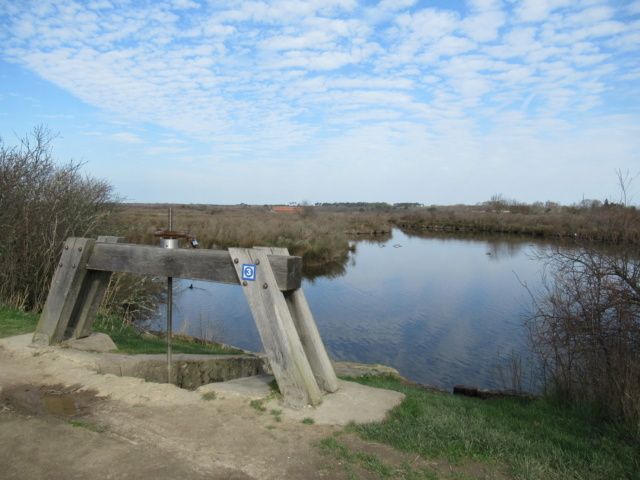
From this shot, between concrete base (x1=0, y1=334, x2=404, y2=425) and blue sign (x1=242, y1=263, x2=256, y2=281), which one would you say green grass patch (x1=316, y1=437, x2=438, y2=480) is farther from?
blue sign (x1=242, y1=263, x2=256, y2=281)

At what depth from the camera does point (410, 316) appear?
17.7 meters

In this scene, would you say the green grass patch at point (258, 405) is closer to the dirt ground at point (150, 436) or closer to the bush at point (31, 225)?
the dirt ground at point (150, 436)

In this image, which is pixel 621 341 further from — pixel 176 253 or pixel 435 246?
pixel 435 246

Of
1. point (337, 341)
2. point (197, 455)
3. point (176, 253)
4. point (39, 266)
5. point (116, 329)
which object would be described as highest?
point (176, 253)

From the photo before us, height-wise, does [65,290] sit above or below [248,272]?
below

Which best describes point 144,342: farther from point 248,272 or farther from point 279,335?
point 279,335

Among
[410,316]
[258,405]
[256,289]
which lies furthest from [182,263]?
[410,316]

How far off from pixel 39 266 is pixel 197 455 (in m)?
8.24

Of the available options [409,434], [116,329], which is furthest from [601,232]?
[116,329]

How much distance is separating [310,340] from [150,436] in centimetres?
177

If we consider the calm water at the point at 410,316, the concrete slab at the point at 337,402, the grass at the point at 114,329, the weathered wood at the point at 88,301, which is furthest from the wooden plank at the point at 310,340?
the calm water at the point at 410,316

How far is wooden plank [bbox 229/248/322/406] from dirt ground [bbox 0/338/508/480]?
0.99 ft

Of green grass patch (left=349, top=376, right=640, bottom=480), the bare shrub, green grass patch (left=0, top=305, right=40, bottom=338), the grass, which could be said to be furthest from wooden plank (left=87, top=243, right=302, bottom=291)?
the bare shrub

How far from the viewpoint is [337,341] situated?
14.7 metres
